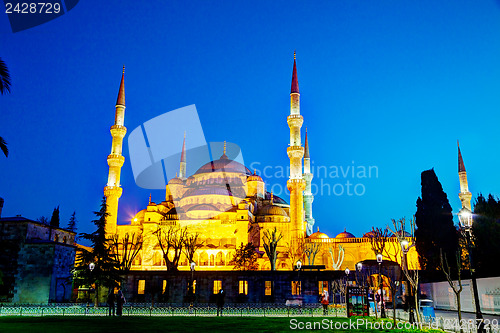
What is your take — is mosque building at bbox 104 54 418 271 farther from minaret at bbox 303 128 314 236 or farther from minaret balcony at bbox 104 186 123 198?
minaret at bbox 303 128 314 236

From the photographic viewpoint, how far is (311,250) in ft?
128

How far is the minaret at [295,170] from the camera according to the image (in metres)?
40.7

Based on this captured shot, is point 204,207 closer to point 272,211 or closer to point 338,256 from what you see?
point 272,211

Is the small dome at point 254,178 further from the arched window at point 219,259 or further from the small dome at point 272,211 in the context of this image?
the arched window at point 219,259

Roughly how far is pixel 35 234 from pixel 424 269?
27199 mm

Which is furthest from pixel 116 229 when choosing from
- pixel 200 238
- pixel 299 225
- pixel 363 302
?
pixel 363 302

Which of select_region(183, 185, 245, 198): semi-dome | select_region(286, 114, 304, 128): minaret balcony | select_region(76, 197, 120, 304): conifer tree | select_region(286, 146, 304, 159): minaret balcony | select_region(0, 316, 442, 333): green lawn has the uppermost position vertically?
select_region(286, 114, 304, 128): minaret balcony

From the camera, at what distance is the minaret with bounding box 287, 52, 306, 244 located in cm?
4066

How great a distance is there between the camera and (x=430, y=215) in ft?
103

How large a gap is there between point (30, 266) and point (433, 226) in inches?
1069

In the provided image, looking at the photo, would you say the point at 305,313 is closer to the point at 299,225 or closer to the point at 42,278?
the point at 42,278

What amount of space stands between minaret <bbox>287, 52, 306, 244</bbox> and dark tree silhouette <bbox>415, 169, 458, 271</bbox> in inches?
447

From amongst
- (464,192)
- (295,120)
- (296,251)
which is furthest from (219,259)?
(464,192)

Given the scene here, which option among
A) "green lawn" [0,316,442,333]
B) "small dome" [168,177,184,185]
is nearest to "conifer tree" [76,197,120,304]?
"green lawn" [0,316,442,333]
